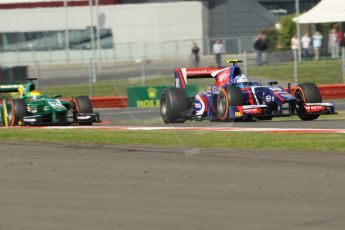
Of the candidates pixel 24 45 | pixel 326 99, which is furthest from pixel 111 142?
pixel 24 45

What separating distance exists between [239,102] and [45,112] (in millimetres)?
4670

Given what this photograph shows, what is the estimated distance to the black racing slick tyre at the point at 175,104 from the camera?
17.8 meters

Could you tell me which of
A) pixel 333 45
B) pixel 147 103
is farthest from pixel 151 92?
pixel 333 45

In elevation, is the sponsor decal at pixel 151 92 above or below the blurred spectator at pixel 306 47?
below

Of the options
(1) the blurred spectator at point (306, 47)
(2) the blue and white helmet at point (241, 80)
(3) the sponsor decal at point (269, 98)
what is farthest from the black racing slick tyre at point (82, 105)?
(1) the blurred spectator at point (306, 47)

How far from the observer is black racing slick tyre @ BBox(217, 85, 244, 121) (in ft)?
53.7

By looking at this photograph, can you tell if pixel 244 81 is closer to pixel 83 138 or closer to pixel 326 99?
pixel 83 138

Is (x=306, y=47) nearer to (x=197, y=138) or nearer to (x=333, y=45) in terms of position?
(x=333, y=45)

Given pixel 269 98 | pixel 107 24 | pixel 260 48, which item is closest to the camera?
pixel 269 98

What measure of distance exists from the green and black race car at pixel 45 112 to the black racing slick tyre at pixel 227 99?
3.38 metres

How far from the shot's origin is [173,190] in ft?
28.8

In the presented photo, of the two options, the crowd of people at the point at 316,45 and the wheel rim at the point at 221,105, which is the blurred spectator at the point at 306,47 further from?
the wheel rim at the point at 221,105

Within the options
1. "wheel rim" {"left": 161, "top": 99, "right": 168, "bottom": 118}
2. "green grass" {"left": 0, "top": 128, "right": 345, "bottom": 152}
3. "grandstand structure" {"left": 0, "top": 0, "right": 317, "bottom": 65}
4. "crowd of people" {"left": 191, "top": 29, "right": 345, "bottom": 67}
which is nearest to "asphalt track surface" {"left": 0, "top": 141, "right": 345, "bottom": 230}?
"green grass" {"left": 0, "top": 128, "right": 345, "bottom": 152}

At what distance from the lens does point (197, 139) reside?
13.4 meters
